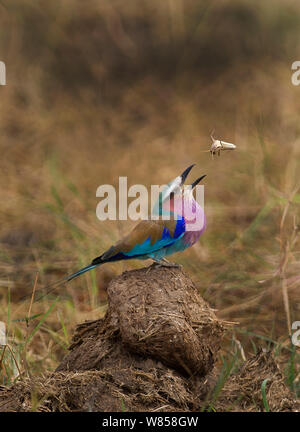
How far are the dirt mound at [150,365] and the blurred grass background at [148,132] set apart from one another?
222cm

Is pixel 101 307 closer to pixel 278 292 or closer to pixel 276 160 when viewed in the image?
pixel 278 292

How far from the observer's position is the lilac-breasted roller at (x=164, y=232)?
3230 mm

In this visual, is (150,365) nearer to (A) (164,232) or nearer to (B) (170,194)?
(A) (164,232)

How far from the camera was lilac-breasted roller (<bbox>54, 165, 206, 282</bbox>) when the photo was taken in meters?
3.23

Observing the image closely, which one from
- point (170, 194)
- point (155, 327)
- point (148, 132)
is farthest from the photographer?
point (148, 132)

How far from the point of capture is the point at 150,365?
9.98 feet

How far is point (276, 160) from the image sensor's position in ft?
25.1

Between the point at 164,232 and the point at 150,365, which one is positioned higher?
the point at 164,232

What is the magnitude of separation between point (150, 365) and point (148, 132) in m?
6.59

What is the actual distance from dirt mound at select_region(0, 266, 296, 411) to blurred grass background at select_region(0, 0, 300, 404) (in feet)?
7.27

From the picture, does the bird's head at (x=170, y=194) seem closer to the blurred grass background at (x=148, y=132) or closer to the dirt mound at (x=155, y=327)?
the dirt mound at (x=155, y=327)

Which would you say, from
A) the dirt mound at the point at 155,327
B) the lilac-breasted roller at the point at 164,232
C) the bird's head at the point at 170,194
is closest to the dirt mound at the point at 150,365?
the dirt mound at the point at 155,327

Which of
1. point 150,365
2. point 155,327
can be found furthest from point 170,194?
point 150,365
